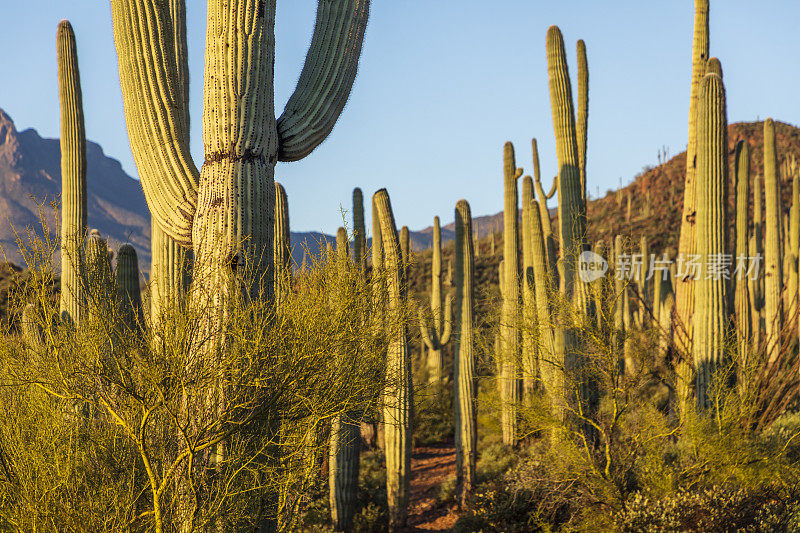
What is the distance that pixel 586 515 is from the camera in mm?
8805

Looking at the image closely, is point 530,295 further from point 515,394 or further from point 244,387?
point 244,387

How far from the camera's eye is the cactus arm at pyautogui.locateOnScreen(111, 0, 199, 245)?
5418 millimetres

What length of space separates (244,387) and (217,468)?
65 centimetres

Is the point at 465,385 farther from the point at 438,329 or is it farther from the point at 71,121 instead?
the point at 71,121

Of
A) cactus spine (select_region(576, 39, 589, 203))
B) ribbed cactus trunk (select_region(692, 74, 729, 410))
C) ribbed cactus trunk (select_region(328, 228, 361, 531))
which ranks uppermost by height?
cactus spine (select_region(576, 39, 589, 203))

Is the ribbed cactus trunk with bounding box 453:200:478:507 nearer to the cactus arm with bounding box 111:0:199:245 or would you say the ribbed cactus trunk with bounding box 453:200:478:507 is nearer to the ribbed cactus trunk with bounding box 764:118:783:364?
the cactus arm with bounding box 111:0:199:245

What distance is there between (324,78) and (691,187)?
7.09m

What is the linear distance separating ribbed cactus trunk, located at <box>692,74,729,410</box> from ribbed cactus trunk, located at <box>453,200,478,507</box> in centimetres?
358

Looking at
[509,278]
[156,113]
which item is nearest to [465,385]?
[509,278]

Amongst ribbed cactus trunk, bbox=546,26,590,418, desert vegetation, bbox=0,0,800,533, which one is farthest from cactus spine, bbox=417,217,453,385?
ribbed cactus trunk, bbox=546,26,590,418

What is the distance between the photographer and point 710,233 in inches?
377

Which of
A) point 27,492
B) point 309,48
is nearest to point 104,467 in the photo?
point 27,492

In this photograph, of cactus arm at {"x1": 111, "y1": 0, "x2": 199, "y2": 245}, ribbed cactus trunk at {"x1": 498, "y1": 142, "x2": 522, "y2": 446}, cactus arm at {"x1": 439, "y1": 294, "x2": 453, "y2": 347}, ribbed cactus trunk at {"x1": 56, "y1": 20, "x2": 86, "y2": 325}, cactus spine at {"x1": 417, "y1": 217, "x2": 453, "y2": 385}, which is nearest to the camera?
cactus arm at {"x1": 111, "y1": 0, "x2": 199, "y2": 245}

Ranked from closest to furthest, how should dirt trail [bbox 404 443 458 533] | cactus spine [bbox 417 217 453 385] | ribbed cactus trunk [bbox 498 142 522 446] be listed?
dirt trail [bbox 404 443 458 533], ribbed cactus trunk [bbox 498 142 522 446], cactus spine [bbox 417 217 453 385]
